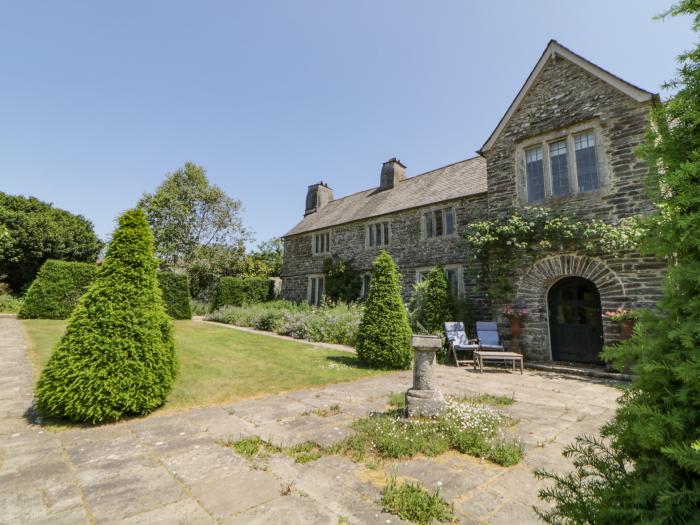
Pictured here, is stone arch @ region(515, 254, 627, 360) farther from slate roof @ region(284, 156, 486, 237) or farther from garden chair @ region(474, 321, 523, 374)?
slate roof @ region(284, 156, 486, 237)

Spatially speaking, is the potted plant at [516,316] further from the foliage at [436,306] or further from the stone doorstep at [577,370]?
the foliage at [436,306]

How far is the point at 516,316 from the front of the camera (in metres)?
10.3

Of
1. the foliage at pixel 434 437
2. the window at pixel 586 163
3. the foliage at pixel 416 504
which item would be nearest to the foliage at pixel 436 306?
the window at pixel 586 163

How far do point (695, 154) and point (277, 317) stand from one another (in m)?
16.6

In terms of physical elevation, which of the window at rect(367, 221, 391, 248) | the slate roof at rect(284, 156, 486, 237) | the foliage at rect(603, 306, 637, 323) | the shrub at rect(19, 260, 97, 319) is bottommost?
the foliage at rect(603, 306, 637, 323)

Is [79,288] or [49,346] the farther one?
[79,288]

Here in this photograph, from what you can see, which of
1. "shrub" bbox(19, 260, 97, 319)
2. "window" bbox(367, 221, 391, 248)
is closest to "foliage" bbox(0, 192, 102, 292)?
"shrub" bbox(19, 260, 97, 319)

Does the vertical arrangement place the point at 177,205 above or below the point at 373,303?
above

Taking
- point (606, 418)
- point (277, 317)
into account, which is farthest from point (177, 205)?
point (606, 418)

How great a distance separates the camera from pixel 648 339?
5.75 ft

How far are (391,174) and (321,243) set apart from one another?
19.6 ft

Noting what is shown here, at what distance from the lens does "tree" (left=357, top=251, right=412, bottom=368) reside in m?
9.05

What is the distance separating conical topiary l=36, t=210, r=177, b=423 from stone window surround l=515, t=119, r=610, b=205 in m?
10.8

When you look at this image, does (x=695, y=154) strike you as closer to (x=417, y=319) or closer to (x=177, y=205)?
(x=417, y=319)
